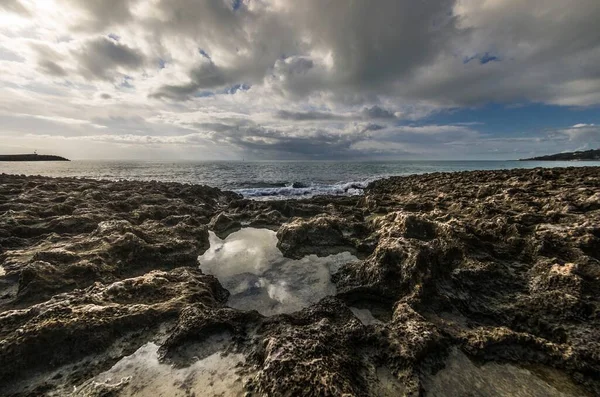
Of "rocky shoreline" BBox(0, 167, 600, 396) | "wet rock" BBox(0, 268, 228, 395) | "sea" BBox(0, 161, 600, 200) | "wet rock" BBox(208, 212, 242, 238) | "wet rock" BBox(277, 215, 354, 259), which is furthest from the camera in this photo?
"sea" BBox(0, 161, 600, 200)

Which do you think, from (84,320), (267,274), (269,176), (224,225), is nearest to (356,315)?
(267,274)

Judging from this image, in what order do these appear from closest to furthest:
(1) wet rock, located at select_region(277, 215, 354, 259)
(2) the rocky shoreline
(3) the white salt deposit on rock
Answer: (3) the white salt deposit on rock, (2) the rocky shoreline, (1) wet rock, located at select_region(277, 215, 354, 259)

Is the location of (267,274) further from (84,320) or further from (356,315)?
(84,320)

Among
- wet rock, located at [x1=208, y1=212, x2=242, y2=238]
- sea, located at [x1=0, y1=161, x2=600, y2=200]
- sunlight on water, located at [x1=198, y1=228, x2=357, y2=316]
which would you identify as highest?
wet rock, located at [x1=208, y1=212, x2=242, y2=238]

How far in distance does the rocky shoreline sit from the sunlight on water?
55cm

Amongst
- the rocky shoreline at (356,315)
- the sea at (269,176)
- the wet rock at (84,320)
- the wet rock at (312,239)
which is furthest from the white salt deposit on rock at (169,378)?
the sea at (269,176)

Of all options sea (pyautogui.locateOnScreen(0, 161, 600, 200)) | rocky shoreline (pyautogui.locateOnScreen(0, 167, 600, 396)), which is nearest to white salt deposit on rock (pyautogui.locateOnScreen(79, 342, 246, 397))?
rocky shoreline (pyautogui.locateOnScreen(0, 167, 600, 396))

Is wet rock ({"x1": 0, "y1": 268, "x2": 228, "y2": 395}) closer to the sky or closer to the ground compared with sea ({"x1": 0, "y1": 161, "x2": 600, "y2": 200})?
closer to the sky

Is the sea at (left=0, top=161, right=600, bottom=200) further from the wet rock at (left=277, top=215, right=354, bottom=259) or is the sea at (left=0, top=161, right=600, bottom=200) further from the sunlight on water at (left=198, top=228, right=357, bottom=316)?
the sunlight on water at (left=198, top=228, right=357, bottom=316)

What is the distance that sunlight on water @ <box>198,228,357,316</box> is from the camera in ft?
24.3

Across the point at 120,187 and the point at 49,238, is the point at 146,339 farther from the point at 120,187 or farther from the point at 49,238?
the point at 120,187

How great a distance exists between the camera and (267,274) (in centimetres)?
906

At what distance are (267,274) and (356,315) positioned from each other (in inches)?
140

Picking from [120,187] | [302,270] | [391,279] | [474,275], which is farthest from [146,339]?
[120,187]
